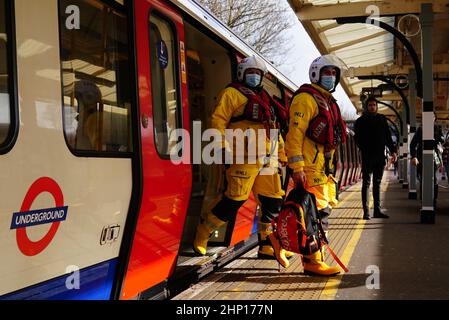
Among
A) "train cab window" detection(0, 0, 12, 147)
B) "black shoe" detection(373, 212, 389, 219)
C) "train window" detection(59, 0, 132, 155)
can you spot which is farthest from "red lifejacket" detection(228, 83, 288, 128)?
"black shoe" detection(373, 212, 389, 219)

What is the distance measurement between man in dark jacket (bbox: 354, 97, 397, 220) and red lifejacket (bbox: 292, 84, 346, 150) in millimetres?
4065

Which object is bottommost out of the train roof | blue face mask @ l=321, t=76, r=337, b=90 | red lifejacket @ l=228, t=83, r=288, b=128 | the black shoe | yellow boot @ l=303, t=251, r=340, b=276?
the black shoe

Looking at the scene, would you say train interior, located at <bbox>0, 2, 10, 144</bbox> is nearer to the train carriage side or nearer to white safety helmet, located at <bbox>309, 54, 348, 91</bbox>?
the train carriage side

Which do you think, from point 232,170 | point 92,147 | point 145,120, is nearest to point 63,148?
point 92,147

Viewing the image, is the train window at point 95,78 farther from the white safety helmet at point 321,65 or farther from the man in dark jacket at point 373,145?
the man in dark jacket at point 373,145

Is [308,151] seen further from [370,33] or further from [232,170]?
[370,33]

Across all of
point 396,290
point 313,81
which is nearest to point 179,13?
point 313,81

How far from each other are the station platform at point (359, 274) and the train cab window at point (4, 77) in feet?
7.42

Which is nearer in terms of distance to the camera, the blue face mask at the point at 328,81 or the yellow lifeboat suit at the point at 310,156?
the yellow lifeboat suit at the point at 310,156

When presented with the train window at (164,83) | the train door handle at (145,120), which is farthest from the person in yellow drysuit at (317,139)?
the train door handle at (145,120)

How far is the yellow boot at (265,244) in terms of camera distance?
546 centimetres

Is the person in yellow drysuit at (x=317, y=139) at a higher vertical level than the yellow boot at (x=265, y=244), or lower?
higher

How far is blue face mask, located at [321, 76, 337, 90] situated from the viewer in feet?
16.4
